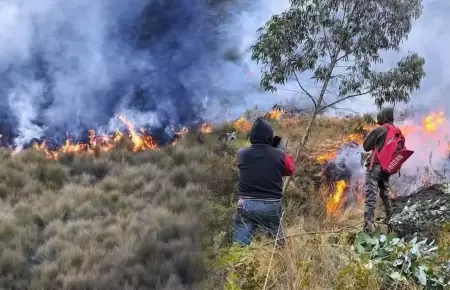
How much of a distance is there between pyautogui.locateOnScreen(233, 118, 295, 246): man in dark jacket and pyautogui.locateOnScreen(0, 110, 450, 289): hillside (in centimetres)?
20

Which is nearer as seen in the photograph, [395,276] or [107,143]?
[395,276]

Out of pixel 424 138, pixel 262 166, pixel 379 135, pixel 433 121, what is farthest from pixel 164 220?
pixel 433 121

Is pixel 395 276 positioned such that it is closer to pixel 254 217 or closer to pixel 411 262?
pixel 411 262

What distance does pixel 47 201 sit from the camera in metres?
9.20

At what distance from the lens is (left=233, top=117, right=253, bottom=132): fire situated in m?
12.2

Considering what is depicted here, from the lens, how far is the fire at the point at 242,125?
12.2 m

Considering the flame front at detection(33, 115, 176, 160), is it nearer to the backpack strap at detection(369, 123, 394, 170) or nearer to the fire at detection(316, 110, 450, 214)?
the fire at detection(316, 110, 450, 214)

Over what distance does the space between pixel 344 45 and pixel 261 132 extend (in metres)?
4.37

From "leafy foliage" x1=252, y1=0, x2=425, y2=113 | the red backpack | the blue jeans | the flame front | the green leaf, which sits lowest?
the green leaf

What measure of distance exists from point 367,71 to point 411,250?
18.3 feet

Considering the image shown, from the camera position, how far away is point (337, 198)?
9.63 meters

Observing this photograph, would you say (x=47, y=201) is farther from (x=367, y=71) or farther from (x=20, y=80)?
(x=367, y=71)

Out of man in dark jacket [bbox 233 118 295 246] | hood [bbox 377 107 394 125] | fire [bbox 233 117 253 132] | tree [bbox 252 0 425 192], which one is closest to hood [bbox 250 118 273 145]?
man in dark jacket [bbox 233 118 295 246]

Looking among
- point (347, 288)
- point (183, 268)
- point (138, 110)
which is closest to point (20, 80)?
point (138, 110)
